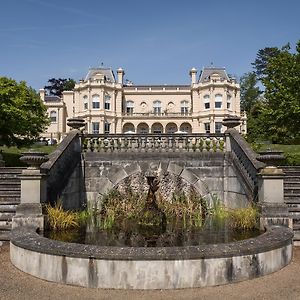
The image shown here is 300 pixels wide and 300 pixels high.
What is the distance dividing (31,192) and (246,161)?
5441mm

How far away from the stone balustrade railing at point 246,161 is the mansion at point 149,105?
43106 millimetres

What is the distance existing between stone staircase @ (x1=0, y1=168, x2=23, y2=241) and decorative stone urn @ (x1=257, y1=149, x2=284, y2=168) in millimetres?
5646

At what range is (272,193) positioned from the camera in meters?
7.86

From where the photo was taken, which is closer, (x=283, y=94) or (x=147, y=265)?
(x=147, y=265)

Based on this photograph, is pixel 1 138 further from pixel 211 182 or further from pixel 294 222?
pixel 294 222

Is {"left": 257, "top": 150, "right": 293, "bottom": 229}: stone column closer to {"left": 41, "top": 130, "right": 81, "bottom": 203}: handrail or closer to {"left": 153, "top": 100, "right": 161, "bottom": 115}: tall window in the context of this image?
{"left": 41, "top": 130, "right": 81, "bottom": 203}: handrail

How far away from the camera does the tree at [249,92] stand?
66750mm

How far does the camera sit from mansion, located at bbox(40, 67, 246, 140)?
55.3m

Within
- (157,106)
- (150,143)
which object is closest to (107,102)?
(157,106)

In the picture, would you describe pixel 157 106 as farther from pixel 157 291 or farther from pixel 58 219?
pixel 157 291

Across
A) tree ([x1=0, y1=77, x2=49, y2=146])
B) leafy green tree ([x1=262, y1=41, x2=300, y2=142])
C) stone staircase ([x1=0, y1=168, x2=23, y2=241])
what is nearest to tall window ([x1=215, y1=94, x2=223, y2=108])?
tree ([x1=0, y1=77, x2=49, y2=146])

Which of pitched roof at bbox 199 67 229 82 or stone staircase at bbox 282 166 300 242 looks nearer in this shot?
stone staircase at bbox 282 166 300 242

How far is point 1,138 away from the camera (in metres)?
20.8

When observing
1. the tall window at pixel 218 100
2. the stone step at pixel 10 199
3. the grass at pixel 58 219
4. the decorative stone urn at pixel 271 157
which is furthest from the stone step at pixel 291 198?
the tall window at pixel 218 100
